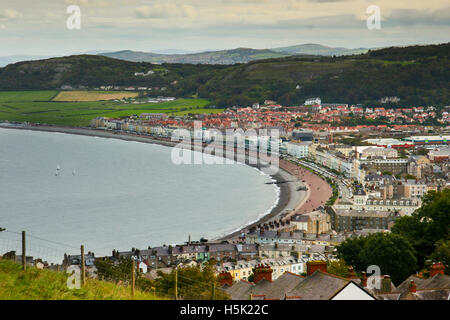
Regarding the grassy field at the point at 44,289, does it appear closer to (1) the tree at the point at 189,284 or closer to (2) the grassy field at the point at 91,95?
(1) the tree at the point at 189,284

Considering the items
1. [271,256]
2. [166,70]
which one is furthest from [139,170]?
[166,70]

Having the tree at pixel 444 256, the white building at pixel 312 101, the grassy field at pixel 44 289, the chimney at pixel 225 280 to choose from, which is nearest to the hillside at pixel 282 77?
the white building at pixel 312 101

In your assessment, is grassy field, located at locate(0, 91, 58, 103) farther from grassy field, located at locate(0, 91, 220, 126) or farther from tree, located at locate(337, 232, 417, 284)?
tree, located at locate(337, 232, 417, 284)

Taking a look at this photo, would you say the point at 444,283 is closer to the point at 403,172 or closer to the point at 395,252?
the point at 395,252

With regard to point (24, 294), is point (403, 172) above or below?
below

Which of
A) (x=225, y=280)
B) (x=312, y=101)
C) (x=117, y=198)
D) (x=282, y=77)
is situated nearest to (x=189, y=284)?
(x=225, y=280)

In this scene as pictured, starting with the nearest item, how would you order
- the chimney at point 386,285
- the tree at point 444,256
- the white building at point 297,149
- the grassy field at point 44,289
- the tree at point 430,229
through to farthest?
the grassy field at point 44,289, the chimney at point 386,285, the tree at point 444,256, the tree at point 430,229, the white building at point 297,149
